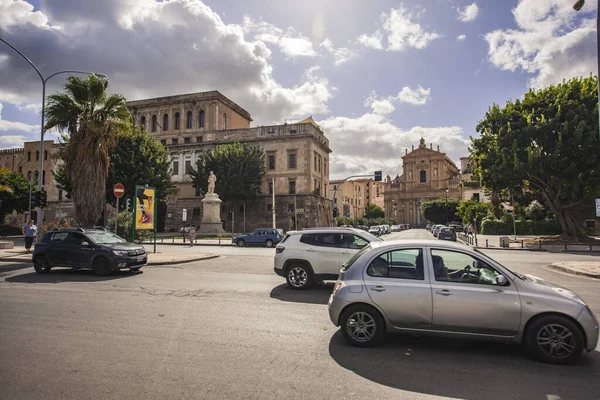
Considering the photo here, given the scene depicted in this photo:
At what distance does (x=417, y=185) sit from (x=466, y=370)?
311ft

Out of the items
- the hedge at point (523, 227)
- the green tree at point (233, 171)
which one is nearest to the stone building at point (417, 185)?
the hedge at point (523, 227)

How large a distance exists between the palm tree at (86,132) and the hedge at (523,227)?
138 feet

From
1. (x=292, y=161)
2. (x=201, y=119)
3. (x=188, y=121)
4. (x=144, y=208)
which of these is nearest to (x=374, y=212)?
(x=292, y=161)

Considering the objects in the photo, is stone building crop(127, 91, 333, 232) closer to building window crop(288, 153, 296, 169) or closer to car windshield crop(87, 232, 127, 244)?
building window crop(288, 153, 296, 169)

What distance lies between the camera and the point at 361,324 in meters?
5.31

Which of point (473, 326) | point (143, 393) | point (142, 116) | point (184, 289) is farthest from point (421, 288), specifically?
point (142, 116)

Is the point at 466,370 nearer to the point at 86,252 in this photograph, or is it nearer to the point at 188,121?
the point at 86,252

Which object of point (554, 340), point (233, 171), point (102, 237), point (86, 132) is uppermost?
point (233, 171)

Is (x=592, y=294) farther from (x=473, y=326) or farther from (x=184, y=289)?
(x=184, y=289)

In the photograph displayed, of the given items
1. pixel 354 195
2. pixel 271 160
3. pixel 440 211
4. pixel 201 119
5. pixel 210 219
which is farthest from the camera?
pixel 354 195

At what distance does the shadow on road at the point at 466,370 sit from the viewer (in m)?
3.98

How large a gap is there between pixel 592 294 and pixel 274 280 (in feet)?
26.9

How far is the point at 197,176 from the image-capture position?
173ft

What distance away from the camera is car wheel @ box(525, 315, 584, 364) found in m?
4.66
